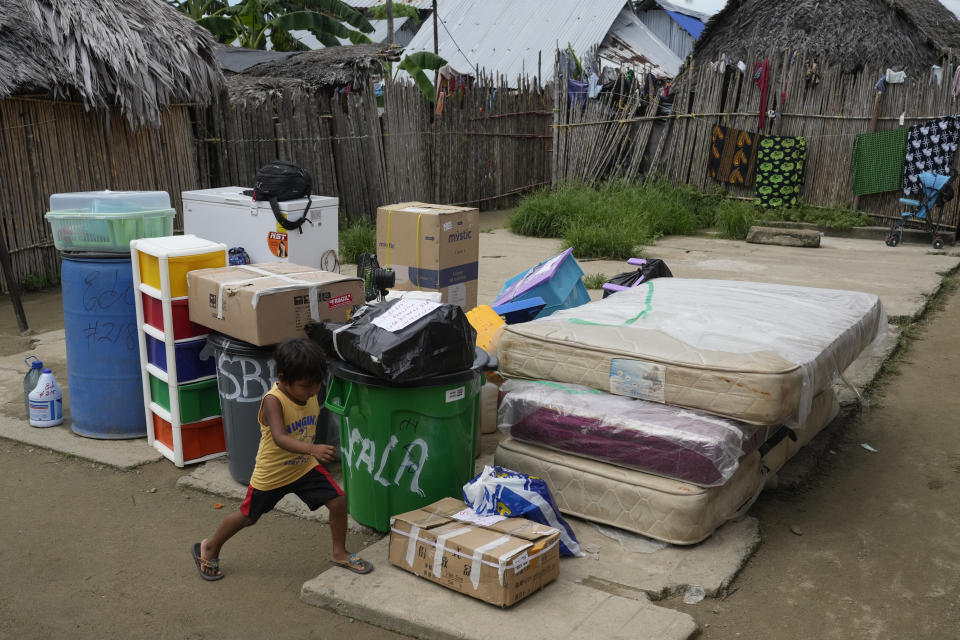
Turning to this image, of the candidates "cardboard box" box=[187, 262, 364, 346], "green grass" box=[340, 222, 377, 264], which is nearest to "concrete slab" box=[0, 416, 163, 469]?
"cardboard box" box=[187, 262, 364, 346]

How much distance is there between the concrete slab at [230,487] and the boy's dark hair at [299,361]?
97 cm

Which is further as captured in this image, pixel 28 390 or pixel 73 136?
pixel 73 136

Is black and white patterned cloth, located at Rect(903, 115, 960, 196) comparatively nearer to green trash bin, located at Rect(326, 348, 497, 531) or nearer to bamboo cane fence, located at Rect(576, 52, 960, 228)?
bamboo cane fence, located at Rect(576, 52, 960, 228)

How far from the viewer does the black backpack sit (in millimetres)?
5805

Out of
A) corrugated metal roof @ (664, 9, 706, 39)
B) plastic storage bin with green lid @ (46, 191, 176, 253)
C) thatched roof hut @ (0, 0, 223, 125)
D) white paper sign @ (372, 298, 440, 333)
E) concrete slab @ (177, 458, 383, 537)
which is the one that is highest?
corrugated metal roof @ (664, 9, 706, 39)

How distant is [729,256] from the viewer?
1061 centimetres

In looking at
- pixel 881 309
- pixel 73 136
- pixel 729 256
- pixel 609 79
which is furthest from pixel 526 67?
pixel 881 309

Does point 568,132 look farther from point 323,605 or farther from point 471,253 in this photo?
point 323,605

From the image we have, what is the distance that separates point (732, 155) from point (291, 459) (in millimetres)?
11877

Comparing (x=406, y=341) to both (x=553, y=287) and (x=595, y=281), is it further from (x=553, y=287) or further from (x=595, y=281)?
(x=595, y=281)

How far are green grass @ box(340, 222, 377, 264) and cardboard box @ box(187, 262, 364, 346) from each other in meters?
5.55

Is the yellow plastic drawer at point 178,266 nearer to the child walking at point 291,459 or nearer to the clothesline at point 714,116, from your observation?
the child walking at point 291,459

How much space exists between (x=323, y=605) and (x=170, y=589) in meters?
0.65

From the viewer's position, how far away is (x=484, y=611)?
300 cm
